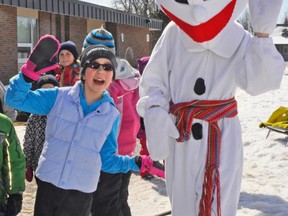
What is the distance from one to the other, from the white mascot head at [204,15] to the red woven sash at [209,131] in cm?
36

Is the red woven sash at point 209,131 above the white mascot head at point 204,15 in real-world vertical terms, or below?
below

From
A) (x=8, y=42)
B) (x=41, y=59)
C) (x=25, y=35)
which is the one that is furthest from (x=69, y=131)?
(x=25, y=35)

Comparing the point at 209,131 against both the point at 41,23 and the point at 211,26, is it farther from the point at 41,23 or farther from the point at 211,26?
the point at 41,23

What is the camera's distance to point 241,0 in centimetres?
238

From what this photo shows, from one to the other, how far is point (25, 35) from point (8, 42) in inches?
54.6

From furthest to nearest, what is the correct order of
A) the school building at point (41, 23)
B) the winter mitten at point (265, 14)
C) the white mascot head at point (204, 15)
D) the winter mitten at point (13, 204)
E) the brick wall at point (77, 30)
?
the brick wall at point (77, 30), the school building at point (41, 23), the winter mitten at point (13, 204), the white mascot head at point (204, 15), the winter mitten at point (265, 14)

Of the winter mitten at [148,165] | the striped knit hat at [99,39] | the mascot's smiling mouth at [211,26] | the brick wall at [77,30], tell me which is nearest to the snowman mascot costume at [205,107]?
the mascot's smiling mouth at [211,26]

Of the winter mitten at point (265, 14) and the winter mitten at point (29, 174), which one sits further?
the winter mitten at point (29, 174)

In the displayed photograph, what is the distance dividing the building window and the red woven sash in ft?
45.5

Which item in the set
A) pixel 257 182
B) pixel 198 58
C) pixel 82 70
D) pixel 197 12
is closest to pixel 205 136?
pixel 198 58

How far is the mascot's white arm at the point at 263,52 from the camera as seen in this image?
2205mm

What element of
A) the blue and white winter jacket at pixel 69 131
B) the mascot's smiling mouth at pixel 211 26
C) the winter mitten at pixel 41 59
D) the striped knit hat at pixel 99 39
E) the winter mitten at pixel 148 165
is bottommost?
the winter mitten at pixel 148 165

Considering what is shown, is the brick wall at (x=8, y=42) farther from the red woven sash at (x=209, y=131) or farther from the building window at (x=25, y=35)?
the red woven sash at (x=209, y=131)

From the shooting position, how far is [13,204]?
283cm
